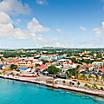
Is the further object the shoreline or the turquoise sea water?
the shoreline

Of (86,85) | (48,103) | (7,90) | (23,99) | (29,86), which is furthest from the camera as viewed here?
(29,86)

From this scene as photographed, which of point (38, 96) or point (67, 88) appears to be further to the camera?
point (67, 88)

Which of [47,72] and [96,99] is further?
[47,72]

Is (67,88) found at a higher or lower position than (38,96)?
higher

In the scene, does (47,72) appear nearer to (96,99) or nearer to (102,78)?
(102,78)

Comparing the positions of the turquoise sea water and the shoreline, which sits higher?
the shoreline

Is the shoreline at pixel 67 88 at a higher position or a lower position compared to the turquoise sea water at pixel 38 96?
higher

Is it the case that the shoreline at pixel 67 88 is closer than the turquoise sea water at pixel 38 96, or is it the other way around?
the turquoise sea water at pixel 38 96

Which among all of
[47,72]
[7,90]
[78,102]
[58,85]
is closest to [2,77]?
[47,72]
